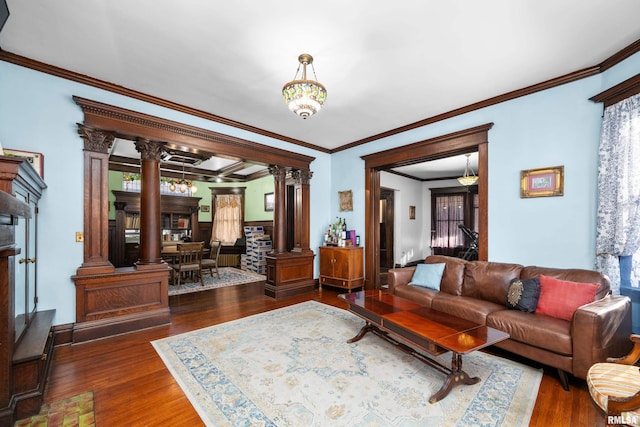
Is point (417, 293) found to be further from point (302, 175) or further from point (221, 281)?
point (221, 281)

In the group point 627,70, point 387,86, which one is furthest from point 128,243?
point 627,70

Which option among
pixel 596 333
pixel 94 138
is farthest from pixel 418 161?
pixel 94 138

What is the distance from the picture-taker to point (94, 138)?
3152 mm

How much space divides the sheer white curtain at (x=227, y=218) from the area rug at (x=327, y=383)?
19.1ft

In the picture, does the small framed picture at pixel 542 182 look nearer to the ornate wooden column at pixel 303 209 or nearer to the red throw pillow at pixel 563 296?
the red throw pillow at pixel 563 296

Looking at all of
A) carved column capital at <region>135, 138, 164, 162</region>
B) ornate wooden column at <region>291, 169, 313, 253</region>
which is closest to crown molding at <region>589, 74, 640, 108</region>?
ornate wooden column at <region>291, 169, 313, 253</region>

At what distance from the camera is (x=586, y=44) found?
247 centimetres

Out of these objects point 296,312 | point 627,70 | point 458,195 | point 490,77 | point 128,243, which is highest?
point 490,77

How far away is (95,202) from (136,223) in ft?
16.9

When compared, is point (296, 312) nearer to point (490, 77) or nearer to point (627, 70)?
point (490, 77)

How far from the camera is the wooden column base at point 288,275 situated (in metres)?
4.84

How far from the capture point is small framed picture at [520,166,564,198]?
304 cm

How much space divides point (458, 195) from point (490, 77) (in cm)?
601

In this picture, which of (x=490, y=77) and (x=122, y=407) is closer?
(x=122, y=407)
